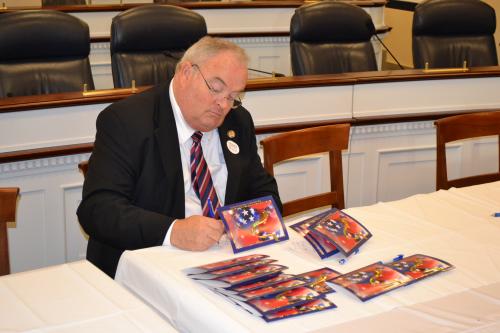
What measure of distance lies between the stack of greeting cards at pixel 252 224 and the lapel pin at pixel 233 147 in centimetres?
41

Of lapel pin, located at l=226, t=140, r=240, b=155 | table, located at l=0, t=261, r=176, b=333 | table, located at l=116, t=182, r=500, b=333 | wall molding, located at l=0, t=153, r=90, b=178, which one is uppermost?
lapel pin, located at l=226, t=140, r=240, b=155

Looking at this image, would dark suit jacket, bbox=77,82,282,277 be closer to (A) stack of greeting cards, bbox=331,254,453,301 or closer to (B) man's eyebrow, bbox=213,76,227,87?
(B) man's eyebrow, bbox=213,76,227,87

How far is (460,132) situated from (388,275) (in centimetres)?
129

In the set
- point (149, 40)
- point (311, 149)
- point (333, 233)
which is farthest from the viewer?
point (149, 40)

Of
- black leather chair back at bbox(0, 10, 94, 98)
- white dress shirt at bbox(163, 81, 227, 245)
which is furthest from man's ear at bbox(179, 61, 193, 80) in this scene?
black leather chair back at bbox(0, 10, 94, 98)

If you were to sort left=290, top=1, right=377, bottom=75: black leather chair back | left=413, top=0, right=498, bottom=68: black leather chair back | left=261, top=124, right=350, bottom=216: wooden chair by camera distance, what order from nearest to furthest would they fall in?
left=261, top=124, right=350, bottom=216: wooden chair → left=290, top=1, right=377, bottom=75: black leather chair back → left=413, top=0, right=498, bottom=68: black leather chair back

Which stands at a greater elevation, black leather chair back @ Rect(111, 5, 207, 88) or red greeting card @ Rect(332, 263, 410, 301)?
black leather chair back @ Rect(111, 5, 207, 88)

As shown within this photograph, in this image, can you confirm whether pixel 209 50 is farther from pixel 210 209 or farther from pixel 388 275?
pixel 388 275

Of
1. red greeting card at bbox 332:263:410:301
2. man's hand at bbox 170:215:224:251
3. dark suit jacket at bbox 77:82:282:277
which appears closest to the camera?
red greeting card at bbox 332:263:410:301

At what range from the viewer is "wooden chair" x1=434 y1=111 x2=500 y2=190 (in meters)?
3.15

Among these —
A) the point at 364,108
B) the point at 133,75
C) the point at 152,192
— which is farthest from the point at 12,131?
the point at 364,108

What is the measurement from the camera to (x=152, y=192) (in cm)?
255

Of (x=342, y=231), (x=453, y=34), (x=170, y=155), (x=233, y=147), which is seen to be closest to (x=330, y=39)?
(x=453, y=34)

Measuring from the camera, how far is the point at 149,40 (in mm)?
4035
